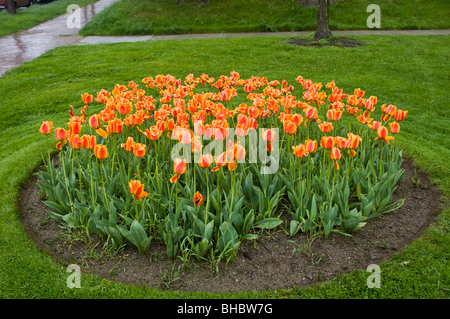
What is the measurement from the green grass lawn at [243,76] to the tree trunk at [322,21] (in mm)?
898

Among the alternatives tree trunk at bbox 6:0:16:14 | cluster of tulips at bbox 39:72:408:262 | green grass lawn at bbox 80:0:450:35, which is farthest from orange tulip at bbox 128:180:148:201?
tree trunk at bbox 6:0:16:14

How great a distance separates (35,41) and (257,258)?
12544 mm

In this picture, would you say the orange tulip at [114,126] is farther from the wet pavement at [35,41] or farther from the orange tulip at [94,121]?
the wet pavement at [35,41]

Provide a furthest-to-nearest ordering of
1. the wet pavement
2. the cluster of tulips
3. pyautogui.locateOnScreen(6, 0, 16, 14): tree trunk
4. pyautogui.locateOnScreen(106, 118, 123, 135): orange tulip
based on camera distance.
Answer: pyautogui.locateOnScreen(6, 0, 16, 14): tree trunk < the wet pavement < pyautogui.locateOnScreen(106, 118, 123, 135): orange tulip < the cluster of tulips

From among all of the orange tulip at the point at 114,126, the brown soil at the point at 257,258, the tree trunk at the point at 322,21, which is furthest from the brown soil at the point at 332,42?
the orange tulip at the point at 114,126

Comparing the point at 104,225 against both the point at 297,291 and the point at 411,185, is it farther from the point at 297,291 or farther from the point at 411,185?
the point at 411,185

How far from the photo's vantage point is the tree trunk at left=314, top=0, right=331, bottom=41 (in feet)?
36.1

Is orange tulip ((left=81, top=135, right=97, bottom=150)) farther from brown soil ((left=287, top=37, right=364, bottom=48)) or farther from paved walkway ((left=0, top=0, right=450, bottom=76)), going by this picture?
brown soil ((left=287, top=37, right=364, bottom=48))

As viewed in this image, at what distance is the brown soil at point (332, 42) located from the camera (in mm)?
11016

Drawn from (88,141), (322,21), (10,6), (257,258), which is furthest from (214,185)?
(10,6)

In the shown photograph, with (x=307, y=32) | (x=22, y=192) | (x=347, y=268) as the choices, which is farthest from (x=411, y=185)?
(x=307, y=32)

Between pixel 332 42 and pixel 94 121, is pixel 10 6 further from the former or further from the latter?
pixel 94 121

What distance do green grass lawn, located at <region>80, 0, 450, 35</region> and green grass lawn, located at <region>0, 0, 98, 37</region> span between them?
2848 mm

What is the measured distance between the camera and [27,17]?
1773cm
